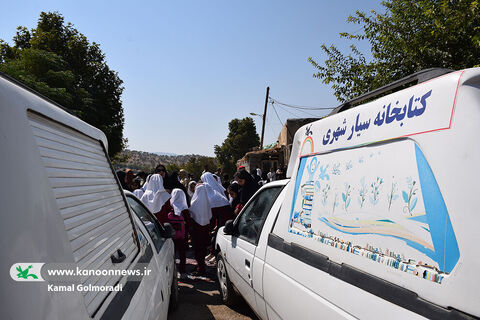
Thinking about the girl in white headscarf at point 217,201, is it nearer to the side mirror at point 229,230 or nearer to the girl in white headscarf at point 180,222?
the girl in white headscarf at point 180,222

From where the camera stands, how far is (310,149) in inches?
94.6

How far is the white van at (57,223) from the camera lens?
2.79 feet

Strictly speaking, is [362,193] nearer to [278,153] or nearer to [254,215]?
[254,215]

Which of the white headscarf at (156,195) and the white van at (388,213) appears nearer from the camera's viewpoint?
the white van at (388,213)

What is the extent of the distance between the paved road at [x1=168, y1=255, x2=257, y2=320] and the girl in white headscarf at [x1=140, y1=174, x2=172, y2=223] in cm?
145

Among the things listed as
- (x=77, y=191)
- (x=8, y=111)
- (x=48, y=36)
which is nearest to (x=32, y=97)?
(x=8, y=111)

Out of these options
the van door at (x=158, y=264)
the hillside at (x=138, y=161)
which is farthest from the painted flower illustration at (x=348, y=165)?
the hillside at (x=138, y=161)

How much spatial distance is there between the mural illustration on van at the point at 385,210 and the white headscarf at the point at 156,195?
455 cm

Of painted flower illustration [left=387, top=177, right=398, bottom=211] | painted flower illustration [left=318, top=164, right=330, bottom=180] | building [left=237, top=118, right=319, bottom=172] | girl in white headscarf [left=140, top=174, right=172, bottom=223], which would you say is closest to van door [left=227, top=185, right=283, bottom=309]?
painted flower illustration [left=318, top=164, right=330, bottom=180]

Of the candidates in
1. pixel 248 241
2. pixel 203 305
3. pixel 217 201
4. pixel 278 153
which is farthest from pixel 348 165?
pixel 278 153

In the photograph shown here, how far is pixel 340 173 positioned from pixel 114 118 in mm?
22985

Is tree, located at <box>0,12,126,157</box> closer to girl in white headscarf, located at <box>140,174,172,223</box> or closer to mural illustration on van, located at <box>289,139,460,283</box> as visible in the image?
girl in white headscarf, located at <box>140,174,172,223</box>

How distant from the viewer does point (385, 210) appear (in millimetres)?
1542

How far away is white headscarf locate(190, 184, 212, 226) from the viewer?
5.74 m
